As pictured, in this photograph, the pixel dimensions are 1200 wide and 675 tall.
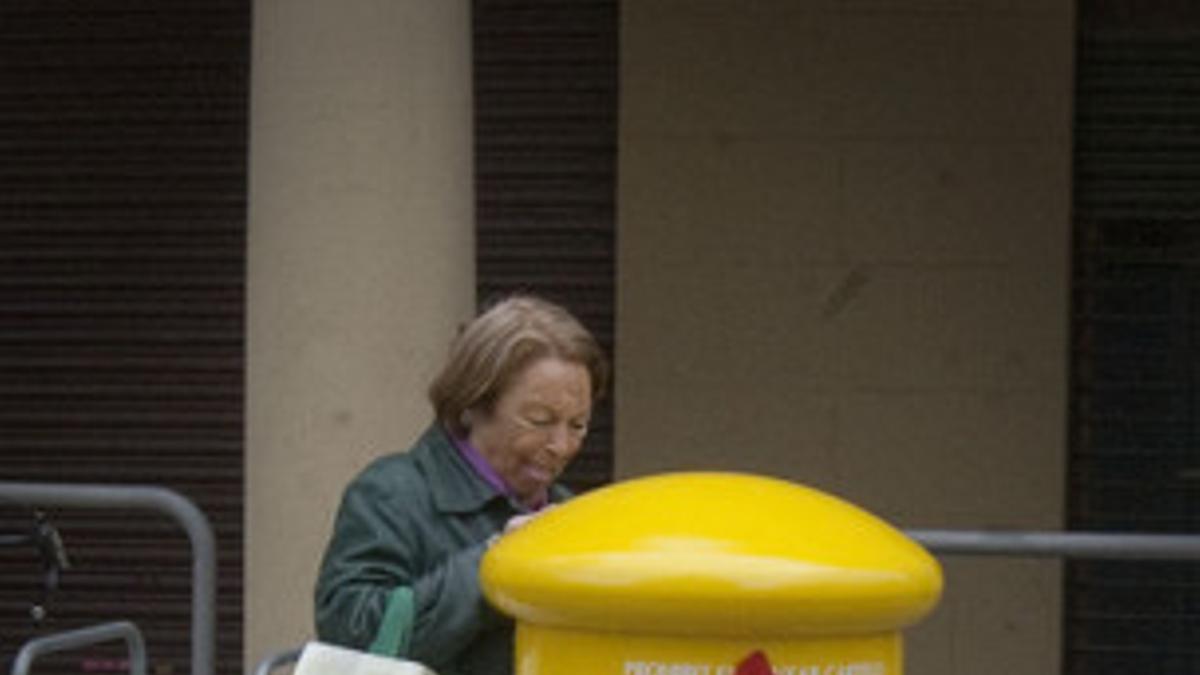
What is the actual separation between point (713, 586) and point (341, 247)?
3.83m

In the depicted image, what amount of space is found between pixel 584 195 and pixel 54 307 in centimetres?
219

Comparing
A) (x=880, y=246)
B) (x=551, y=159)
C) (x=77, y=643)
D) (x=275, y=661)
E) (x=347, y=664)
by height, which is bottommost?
(x=77, y=643)

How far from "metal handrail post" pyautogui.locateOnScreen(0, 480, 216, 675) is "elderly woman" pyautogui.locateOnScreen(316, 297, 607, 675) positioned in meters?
2.10

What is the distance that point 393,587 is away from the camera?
3031mm

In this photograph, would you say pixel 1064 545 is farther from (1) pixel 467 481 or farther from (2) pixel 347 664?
(2) pixel 347 664

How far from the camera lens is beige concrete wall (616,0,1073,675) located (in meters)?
8.30

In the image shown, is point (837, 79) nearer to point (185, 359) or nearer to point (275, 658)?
point (185, 359)

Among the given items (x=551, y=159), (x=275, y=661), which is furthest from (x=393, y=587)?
(x=551, y=159)

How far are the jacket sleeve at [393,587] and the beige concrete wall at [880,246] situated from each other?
17.5 feet

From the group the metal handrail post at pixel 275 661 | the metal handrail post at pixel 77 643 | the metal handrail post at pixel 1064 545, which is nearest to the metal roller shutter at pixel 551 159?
the metal handrail post at pixel 77 643

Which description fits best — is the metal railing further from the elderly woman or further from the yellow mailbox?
the yellow mailbox

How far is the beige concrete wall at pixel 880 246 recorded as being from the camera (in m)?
8.30

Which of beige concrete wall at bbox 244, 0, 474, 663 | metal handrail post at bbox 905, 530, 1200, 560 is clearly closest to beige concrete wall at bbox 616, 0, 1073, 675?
beige concrete wall at bbox 244, 0, 474, 663

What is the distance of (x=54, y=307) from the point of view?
9164 mm
